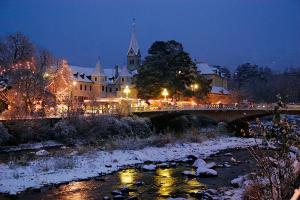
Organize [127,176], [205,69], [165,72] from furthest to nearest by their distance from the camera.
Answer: [205,69], [165,72], [127,176]

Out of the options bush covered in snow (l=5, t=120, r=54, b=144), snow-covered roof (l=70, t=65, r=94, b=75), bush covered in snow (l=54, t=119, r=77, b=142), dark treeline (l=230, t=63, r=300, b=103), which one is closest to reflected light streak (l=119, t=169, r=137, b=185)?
bush covered in snow (l=54, t=119, r=77, b=142)

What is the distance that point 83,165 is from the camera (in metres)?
33.0

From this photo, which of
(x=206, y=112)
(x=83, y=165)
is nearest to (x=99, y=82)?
(x=206, y=112)

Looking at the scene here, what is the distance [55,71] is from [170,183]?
45053 mm

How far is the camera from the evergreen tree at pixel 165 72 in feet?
240

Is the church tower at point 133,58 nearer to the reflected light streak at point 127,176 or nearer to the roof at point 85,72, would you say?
the roof at point 85,72

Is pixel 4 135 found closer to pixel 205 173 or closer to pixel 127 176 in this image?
pixel 127 176

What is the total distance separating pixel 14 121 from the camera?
50562 millimetres

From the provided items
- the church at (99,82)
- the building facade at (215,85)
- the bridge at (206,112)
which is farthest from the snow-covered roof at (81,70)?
the bridge at (206,112)

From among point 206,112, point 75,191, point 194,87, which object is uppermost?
point 194,87

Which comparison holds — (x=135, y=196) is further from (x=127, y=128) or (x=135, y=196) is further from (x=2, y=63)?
(x=2, y=63)

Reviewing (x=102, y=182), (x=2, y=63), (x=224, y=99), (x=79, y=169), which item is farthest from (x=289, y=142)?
(x=224, y=99)

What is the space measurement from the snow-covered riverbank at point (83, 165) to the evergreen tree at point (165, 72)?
26.6 m

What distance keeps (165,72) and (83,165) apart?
43.3 m
